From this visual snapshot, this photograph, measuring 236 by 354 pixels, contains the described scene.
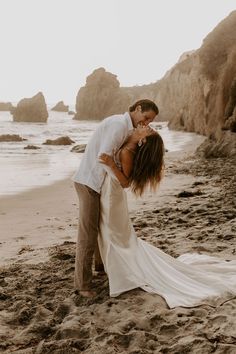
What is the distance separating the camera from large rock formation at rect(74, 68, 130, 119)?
76.8 meters

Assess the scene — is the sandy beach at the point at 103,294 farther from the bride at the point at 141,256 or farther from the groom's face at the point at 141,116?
the groom's face at the point at 141,116

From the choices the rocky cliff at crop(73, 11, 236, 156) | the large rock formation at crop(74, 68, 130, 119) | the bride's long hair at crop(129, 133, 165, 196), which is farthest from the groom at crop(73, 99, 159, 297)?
the large rock formation at crop(74, 68, 130, 119)

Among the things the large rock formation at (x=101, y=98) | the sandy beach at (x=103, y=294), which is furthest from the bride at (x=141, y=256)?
the large rock formation at (x=101, y=98)

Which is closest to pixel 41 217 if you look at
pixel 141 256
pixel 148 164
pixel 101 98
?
pixel 141 256

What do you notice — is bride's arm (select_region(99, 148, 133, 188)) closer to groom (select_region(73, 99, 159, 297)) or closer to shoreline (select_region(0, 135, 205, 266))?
groom (select_region(73, 99, 159, 297))

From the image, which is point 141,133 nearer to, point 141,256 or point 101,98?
point 141,256

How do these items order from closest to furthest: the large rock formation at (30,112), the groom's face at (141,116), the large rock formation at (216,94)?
the groom's face at (141,116), the large rock formation at (216,94), the large rock formation at (30,112)

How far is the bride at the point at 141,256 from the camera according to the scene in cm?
381

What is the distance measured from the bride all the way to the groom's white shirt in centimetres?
6

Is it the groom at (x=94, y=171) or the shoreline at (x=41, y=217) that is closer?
the groom at (x=94, y=171)

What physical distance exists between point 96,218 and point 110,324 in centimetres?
102

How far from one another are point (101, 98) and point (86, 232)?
74.1 meters

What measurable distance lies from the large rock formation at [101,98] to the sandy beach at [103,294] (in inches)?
2720

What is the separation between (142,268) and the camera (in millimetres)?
4062
